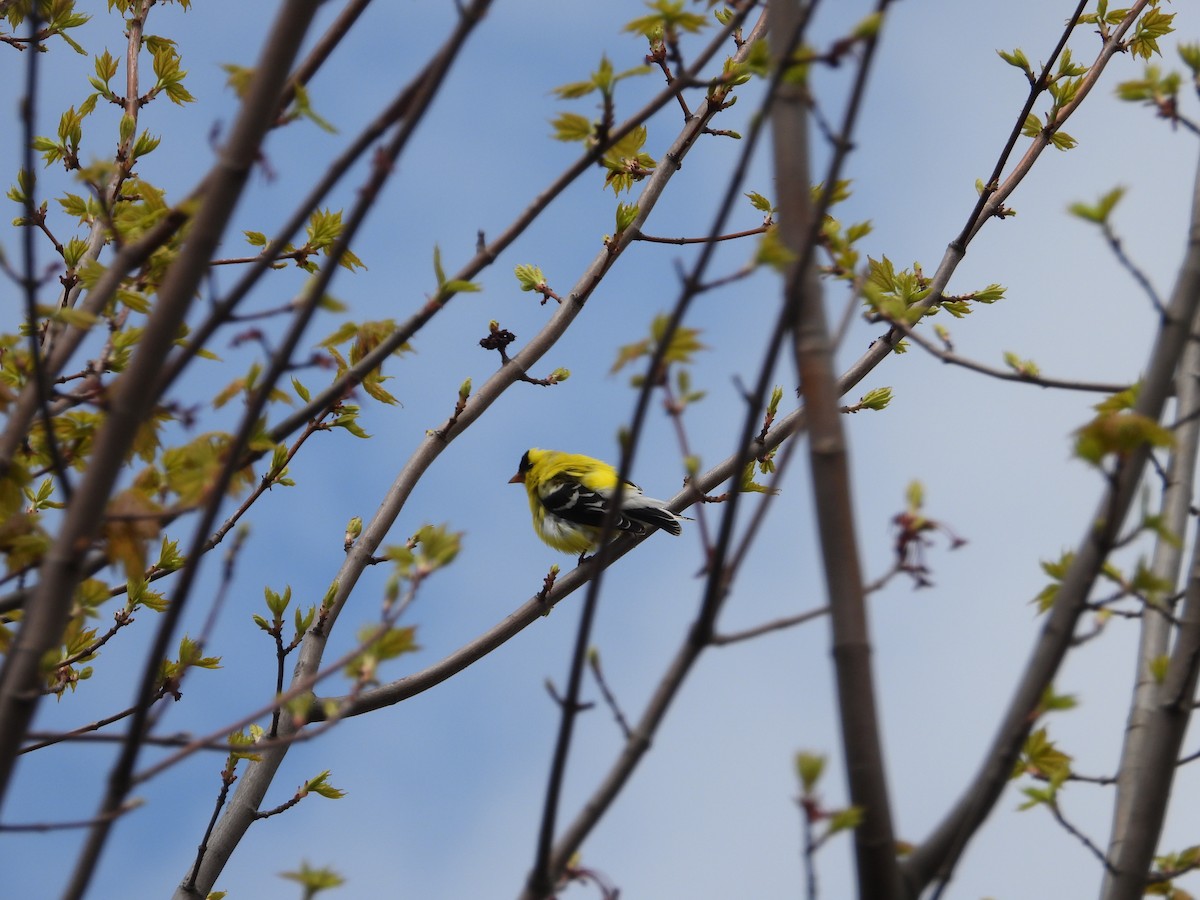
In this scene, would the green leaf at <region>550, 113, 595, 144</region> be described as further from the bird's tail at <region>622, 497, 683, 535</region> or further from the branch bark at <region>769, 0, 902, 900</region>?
the bird's tail at <region>622, 497, 683, 535</region>

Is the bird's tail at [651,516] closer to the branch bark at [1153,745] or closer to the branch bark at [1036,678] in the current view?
the branch bark at [1153,745]

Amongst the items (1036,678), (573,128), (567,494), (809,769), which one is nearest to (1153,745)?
(1036,678)

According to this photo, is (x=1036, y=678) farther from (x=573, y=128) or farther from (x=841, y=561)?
(x=573, y=128)

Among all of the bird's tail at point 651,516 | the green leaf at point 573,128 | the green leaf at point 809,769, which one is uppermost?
the bird's tail at point 651,516

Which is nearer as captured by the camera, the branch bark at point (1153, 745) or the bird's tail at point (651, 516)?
the branch bark at point (1153, 745)

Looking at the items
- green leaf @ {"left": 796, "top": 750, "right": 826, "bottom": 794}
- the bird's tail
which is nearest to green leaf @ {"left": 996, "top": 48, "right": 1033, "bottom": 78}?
the bird's tail

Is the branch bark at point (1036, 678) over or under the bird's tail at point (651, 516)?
under

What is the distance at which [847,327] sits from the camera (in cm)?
245

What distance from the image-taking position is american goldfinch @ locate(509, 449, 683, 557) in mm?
8672

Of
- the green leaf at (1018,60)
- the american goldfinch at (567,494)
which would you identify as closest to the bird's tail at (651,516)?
the american goldfinch at (567,494)

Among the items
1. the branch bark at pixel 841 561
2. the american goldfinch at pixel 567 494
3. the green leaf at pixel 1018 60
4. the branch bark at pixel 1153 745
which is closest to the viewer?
the branch bark at pixel 841 561

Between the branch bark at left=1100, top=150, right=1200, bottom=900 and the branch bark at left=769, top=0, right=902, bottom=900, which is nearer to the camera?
the branch bark at left=769, top=0, right=902, bottom=900

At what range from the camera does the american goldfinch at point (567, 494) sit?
867 cm

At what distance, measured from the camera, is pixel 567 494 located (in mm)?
9008
